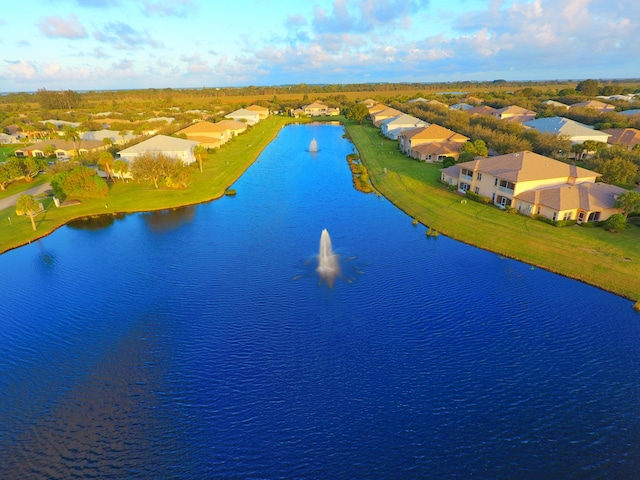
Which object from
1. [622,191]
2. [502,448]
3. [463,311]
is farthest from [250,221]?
[622,191]

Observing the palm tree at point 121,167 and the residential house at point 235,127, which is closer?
the palm tree at point 121,167

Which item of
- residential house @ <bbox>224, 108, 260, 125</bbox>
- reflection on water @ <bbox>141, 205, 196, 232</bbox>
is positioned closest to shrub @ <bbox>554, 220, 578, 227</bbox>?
reflection on water @ <bbox>141, 205, 196, 232</bbox>

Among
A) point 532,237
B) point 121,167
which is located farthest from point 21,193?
point 532,237

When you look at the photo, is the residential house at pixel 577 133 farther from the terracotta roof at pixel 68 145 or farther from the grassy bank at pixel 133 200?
the terracotta roof at pixel 68 145

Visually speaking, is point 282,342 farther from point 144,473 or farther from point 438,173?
point 438,173

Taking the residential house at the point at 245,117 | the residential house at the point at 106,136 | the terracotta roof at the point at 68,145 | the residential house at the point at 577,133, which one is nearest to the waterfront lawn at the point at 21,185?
the terracotta roof at the point at 68,145

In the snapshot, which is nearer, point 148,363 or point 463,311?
point 148,363
